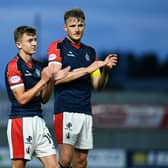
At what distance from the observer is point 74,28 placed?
9.47m

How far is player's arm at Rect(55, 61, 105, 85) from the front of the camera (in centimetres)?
920

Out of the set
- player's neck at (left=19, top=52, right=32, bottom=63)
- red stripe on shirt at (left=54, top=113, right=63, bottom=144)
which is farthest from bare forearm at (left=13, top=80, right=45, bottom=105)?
red stripe on shirt at (left=54, top=113, right=63, bottom=144)

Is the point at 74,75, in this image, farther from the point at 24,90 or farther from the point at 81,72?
the point at 24,90

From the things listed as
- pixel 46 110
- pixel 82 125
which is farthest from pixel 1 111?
pixel 82 125

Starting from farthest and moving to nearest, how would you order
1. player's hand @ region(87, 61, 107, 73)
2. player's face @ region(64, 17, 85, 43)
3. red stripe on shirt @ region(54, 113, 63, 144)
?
red stripe on shirt @ region(54, 113, 63, 144) → player's face @ region(64, 17, 85, 43) → player's hand @ region(87, 61, 107, 73)

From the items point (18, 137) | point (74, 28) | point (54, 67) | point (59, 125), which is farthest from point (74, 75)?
point (18, 137)

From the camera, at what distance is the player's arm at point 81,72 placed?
920 centimetres

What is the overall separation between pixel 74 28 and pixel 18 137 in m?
1.21

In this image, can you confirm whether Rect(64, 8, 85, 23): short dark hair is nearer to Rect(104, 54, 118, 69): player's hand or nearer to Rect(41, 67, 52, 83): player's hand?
Rect(104, 54, 118, 69): player's hand

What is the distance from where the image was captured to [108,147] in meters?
20.0

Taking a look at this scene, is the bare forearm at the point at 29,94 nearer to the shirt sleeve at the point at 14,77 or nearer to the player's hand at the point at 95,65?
the shirt sleeve at the point at 14,77

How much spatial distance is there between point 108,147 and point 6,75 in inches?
431

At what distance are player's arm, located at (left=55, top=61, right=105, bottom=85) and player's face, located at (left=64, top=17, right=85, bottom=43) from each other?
34 centimetres

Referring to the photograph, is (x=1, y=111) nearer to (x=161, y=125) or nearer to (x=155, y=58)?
(x=161, y=125)
